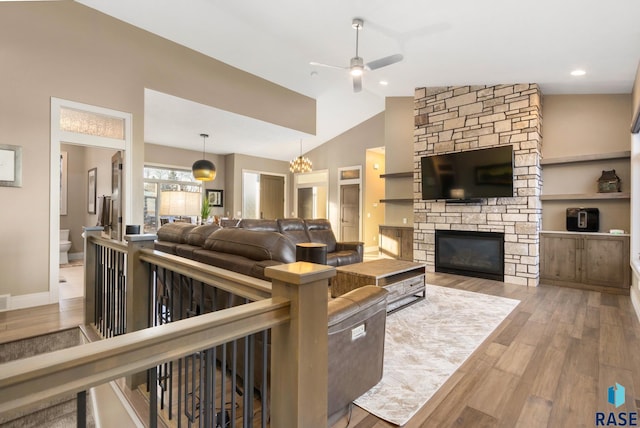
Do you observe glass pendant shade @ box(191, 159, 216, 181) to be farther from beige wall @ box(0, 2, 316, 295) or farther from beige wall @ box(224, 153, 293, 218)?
beige wall @ box(224, 153, 293, 218)

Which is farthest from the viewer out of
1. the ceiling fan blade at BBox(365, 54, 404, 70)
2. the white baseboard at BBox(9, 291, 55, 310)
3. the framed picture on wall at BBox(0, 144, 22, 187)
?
the ceiling fan blade at BBox(365, 54, 404, 70)

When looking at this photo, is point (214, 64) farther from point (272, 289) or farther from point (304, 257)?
point (272, 289)

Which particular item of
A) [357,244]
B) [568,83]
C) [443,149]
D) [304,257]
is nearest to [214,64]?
[357,244]

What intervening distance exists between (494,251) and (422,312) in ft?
8.36

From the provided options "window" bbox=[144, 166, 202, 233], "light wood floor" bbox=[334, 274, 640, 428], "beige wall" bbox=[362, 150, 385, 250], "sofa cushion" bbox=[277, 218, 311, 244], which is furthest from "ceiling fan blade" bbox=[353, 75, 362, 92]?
"window" bbox=[144, 166, 202, 233]

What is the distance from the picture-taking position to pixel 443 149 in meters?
5.82

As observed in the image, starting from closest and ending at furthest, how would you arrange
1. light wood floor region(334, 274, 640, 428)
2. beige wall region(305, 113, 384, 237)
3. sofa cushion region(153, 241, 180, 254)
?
light wood floor region(334, 274, 640, 428)
sofa cushion region(153, 241, 180, 254)
beige wall region(305, 113, 384, 237)

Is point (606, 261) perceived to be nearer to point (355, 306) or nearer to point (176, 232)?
point (355, 306)

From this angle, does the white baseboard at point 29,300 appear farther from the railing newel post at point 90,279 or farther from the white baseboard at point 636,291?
the white baseboard at point 636,291

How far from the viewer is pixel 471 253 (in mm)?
5492

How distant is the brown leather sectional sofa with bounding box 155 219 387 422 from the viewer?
1706 millimetres

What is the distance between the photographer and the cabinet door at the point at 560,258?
186 inches

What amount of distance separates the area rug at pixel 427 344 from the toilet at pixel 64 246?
650cm

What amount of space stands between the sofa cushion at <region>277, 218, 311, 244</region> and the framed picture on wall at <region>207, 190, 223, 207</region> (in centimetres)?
421
